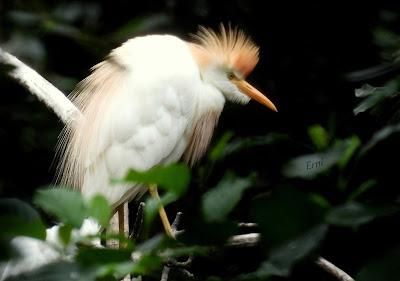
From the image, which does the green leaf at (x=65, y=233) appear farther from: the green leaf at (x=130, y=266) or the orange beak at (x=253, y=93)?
the orange beak at (x=253, y=93)

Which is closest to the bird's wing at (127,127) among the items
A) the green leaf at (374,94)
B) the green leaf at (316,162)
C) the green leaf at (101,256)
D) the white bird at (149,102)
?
the white bird at (149,102)

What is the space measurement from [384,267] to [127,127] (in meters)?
2.46

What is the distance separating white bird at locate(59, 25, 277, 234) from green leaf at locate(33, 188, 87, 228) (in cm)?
216

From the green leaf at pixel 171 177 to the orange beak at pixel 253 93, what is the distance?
1976mm

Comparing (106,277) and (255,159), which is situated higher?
(106,277)

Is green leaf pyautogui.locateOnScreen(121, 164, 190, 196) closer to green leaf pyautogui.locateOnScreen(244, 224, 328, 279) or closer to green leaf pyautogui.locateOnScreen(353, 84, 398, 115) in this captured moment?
green leaf pyautogui.locateOnScreen(244, 224, 328, 279)

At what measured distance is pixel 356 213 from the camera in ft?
2.31

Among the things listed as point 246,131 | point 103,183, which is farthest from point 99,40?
point 103,183

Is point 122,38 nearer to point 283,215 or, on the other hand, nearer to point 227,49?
point 283,215

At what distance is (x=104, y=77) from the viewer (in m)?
3.25

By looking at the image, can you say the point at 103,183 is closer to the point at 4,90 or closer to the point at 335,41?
the point at 335,41

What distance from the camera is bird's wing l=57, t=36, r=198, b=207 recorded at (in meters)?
3.06

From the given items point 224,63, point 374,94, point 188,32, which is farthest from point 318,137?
point 224,63

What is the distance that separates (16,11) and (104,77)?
2.36 metres
